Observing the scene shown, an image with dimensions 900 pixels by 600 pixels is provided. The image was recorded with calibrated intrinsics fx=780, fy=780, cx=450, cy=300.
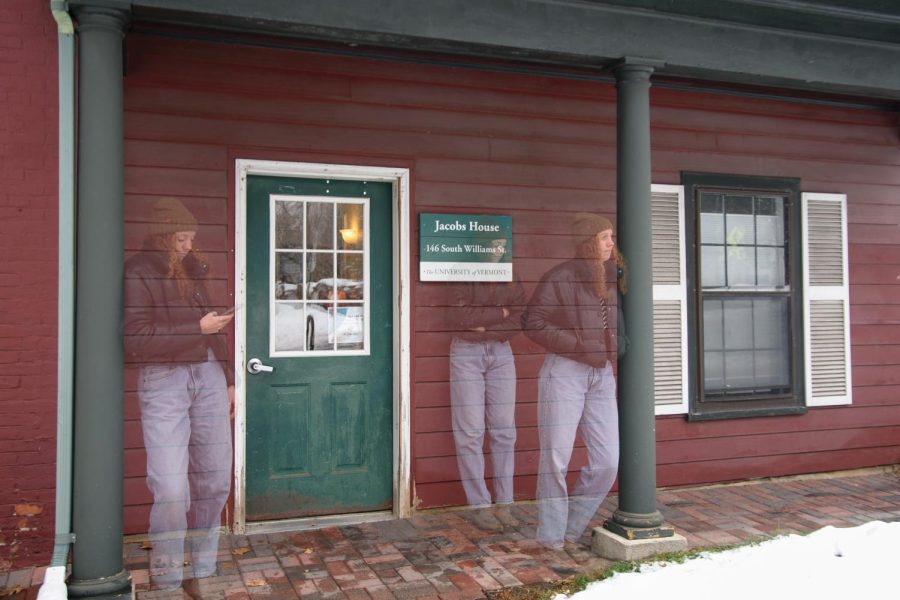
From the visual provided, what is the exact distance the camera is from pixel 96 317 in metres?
3.38

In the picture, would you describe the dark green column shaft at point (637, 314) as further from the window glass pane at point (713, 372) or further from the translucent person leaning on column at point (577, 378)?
the window glass pane at point (713, 372)

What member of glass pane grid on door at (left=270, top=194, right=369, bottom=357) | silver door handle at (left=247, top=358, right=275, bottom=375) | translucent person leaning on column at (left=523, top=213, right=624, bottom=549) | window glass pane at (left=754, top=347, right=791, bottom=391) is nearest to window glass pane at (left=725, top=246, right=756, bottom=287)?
window glass pane at (left=754, top=347, right=791, bottom=391)

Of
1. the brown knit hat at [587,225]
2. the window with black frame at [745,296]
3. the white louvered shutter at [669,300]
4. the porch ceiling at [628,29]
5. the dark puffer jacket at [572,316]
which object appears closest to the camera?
the porch ceiling at [628,29]

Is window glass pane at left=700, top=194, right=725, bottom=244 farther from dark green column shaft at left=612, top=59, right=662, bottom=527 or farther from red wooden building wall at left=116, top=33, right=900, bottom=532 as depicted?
dark green column shaft at left=612, top=59, right=662, bottom=527

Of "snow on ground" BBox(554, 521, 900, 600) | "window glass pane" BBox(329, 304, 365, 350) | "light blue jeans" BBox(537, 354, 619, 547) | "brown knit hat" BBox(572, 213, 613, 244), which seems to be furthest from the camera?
"brown knit hat" BBox(572, 213, 613, 244)

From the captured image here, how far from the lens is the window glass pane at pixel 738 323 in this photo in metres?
5.84

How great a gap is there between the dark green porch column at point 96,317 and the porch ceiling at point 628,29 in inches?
13.1

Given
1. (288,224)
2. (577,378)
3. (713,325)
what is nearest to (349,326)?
(288,224)

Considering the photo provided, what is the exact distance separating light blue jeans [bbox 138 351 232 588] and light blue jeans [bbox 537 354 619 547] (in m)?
1.89

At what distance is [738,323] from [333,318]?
306cm

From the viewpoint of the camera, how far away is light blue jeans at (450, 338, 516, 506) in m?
5.07

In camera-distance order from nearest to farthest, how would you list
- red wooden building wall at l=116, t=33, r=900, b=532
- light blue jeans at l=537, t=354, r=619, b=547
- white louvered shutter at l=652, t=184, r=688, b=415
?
red wooden building wall at l=116, t=33, r=900, b=532 → light blue jeans at l=537, t=354, r=619, b=547 → white louvered shutter at l=652, t=184, r=688, b=415

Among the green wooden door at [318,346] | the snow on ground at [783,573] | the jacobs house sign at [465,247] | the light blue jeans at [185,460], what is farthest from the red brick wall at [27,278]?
the snow on ground at [783,573]

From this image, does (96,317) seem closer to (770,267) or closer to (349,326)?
(349,326)
